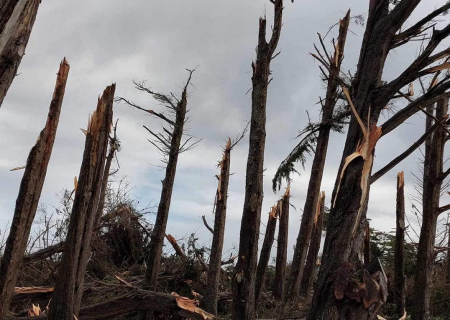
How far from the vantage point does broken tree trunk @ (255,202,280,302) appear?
38.5ft

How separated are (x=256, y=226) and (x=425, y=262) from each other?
12.4ft

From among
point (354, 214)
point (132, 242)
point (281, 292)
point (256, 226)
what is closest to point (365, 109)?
point (354, 214)

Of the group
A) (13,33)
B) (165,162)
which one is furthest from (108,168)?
(13,33)

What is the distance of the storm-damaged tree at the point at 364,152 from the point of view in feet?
12.2

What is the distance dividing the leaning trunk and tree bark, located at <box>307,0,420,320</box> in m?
8.13

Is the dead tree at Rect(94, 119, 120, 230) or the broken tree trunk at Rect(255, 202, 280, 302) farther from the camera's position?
the dead tree at Rect(94, 119, 120, 230)

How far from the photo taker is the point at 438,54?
4.41 metres

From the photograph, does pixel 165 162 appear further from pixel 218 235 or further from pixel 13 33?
pixel 13 33

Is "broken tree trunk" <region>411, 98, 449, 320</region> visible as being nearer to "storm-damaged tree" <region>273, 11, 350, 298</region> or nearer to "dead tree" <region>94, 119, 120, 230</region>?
"storm-damaged tree" <region>273, 11, 350, 298</region>

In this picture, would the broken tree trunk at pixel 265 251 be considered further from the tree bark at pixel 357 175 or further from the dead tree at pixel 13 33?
the dead tree at pixel 13 33

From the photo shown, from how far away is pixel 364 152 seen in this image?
165 inches

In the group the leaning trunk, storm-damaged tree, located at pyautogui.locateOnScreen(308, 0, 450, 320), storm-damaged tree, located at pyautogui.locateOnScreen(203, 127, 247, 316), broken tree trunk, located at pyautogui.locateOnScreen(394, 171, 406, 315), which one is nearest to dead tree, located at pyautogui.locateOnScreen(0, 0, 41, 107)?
storm-damaged tree, located at pyautogui.locateOnScreen(308, 0, 450, 320)

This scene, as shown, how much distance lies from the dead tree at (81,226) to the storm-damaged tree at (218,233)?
3740 millimetres

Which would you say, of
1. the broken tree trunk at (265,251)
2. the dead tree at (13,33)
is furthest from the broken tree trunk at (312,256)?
the dead tree at (13,33)
